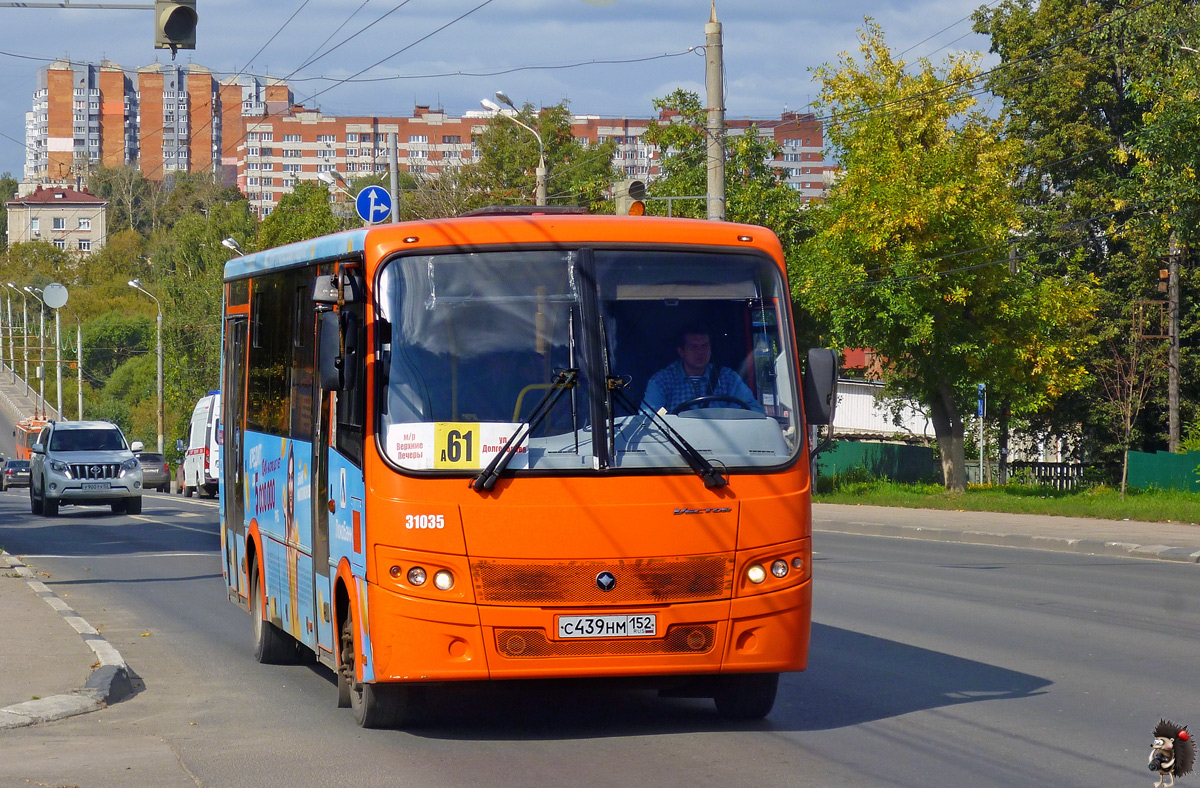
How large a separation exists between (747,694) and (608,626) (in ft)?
3.65

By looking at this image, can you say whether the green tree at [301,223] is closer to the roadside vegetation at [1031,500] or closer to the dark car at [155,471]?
the dark car at [155,471]

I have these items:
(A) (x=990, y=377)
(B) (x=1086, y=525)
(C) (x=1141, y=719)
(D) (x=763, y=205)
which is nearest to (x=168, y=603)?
(C) (x=1141, y=719)

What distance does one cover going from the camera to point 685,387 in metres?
7.71

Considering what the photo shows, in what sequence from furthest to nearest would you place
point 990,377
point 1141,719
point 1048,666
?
point 990,377 < point 1048,666 < point 1141,719

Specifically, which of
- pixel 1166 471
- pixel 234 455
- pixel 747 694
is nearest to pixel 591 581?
pixel 747 694

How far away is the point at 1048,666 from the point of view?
10.0m

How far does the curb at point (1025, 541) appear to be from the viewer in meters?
19.8

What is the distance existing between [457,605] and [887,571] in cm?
1114

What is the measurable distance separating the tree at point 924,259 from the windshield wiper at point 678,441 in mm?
27324

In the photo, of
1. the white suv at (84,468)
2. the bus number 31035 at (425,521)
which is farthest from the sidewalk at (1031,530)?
the bus number 31035 at (425,521)

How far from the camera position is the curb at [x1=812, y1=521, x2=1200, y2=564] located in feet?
65.1

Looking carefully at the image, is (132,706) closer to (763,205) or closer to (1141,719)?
(1141,719)

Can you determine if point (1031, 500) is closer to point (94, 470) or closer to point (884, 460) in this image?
point (94, 470)

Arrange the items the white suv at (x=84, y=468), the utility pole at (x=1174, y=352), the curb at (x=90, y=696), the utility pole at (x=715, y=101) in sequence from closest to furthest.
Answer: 1. the curb at (x=90, y=696)
2. the utility pole at (x=715, y=101)
3. the white suv at (x=84, y=468)
4. the utility pole at (x=1174, y=352)
